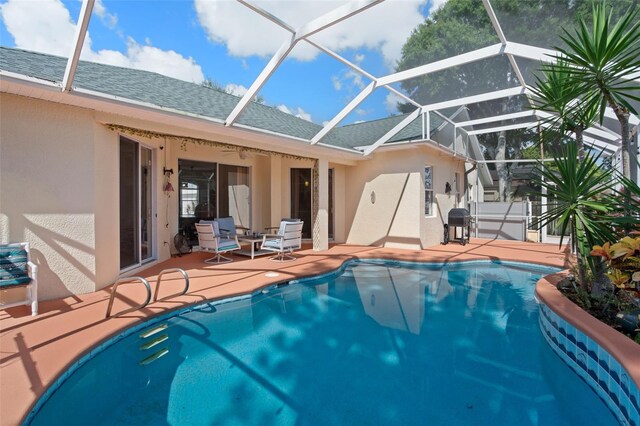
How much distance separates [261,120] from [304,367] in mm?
8002

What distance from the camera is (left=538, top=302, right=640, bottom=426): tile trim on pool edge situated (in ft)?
9.57

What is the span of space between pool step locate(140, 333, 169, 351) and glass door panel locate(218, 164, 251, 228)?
7.12 m

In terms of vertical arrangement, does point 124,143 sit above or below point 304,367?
above

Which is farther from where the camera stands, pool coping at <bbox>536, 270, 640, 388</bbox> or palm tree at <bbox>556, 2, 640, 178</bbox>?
palm tree at <bbox>556, 2, 640, 178</bbox>

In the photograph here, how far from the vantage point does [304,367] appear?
4.03 meters

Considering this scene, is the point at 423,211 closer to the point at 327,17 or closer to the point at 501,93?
the point at 501,93

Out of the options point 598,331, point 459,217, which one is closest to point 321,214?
point 459,217

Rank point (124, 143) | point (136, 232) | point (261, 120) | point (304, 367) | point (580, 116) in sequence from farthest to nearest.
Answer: point (261, 120) → point (136, 232) → point (124, 143) → point (580, 116) → point (304, 367)

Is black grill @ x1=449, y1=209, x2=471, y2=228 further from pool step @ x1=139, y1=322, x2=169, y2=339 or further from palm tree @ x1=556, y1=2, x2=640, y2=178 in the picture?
pool step @ x1=139, y1=322, x2=169, y2=339

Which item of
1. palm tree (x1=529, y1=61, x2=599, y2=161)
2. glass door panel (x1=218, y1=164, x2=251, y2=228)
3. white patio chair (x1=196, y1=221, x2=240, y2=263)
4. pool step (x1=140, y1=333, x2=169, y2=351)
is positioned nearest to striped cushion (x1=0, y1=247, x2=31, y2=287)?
pool step (x1=140, y1=333, x2=169, y2=351)

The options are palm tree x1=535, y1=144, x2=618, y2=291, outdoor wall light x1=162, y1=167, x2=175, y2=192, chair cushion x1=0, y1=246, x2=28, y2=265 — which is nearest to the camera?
palm tree x1=535, y1=144, x2=618, y2=291

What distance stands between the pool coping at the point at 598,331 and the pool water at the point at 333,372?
603 mm

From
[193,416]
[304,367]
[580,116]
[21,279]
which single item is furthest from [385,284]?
[21,279]

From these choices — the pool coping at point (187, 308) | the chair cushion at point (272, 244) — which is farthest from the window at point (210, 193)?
the pool coping at point (187, 308)
